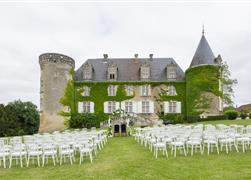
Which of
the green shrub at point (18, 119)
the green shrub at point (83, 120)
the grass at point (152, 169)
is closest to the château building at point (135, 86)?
the green shrub at point (83, 120)

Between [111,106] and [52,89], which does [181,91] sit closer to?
[111,106]

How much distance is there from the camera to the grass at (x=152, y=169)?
305 inches

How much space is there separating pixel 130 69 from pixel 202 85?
10.1 metres

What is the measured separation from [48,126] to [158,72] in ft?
51.7

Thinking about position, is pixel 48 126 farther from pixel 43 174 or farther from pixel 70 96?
pixel 43 174

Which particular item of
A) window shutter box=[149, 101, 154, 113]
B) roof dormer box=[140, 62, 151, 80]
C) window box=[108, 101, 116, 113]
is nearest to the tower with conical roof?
window shutter box=[149, 101, 154, 113]

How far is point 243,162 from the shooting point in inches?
362

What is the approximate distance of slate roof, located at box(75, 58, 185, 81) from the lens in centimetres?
3484

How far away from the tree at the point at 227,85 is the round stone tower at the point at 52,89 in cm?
1962

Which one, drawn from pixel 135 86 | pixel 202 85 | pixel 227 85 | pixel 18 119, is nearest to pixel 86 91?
pixel 135 86

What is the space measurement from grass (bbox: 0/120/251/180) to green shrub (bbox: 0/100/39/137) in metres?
23.2

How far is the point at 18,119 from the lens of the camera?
34.8 m

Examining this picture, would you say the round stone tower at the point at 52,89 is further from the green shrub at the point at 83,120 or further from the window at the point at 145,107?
the window at the point at 145,107

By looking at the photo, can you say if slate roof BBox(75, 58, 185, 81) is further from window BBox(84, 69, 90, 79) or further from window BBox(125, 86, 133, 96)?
window BBox(125, 86, 133, 96)
